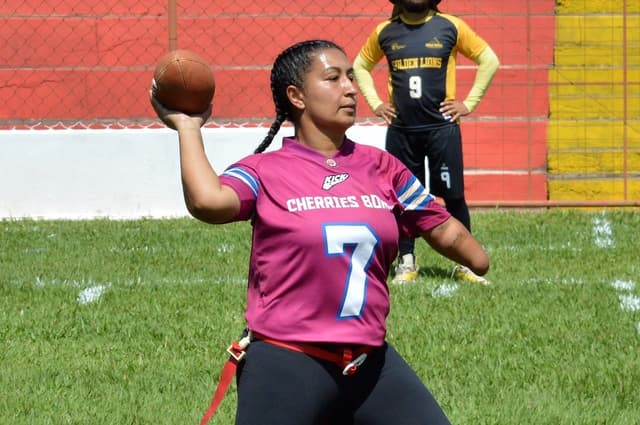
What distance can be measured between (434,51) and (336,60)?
464 centimetres

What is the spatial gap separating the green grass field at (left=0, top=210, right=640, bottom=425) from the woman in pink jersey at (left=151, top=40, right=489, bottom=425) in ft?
5.35

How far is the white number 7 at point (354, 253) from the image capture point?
3.49 m

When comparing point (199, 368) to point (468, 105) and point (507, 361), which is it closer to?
point (507, 361)

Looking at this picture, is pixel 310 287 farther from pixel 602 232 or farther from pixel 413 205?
pixel 602 232

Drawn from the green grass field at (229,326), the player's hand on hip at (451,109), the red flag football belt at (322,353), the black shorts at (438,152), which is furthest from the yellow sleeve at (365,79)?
the red flag football belt at (322,353)

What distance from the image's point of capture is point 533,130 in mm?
12297

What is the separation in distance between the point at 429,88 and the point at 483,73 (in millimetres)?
435

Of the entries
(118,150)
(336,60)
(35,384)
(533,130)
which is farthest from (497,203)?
(336,60)

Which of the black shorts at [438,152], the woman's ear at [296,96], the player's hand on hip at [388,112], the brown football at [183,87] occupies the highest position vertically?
the brown football at [183,87]

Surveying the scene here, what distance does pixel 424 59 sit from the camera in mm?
8328

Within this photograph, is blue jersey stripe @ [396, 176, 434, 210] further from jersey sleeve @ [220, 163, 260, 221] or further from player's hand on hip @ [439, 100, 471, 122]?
player's hand on hip @ [439, 100, 471, 122]

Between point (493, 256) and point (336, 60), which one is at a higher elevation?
point (336, 60)

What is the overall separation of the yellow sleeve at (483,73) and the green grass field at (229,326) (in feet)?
3.56

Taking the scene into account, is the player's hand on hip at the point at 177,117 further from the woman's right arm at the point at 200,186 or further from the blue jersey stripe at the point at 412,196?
the blue jersey stripe at the point at 412,196
